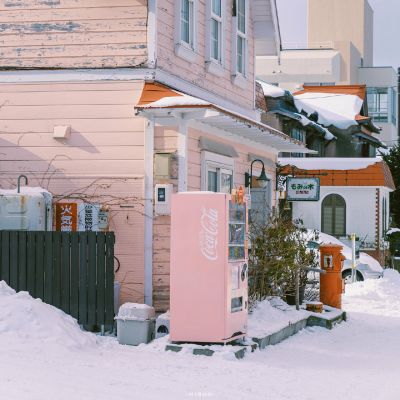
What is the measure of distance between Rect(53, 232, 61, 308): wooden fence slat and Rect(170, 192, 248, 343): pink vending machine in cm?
191

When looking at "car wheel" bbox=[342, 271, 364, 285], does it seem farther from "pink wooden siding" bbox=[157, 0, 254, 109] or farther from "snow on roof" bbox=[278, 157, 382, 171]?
"snow on roof" bbox=[278, 157, 382, 171]

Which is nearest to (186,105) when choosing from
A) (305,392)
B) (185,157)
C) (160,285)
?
(185,157)

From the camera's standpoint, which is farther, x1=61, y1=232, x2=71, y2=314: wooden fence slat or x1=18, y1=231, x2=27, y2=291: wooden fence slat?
x1=18, y1=231, x2=27, y2=291: wooden fence slat

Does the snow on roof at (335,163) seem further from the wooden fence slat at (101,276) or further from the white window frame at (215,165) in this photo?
the wooden fence slat at (101,276)

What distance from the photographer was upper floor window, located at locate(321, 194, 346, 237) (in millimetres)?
24312

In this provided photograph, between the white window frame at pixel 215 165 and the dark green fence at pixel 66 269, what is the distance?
98.8 inches

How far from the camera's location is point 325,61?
150 ft

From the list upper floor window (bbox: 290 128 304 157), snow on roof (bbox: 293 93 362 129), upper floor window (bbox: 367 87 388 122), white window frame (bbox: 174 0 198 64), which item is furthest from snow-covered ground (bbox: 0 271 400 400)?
upper floor window (bbox: 367 87 388 122)

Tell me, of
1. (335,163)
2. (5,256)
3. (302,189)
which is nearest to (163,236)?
(5,256)

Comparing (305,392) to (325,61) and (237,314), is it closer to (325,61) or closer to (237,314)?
(237,314)

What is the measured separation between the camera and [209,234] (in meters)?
7.71

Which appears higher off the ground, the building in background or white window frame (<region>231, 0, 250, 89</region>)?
the building in background

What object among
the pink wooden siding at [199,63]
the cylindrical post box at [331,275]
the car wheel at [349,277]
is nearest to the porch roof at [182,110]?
the pink wooden siding at [199,63]

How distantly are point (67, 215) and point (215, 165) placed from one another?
2900mm
